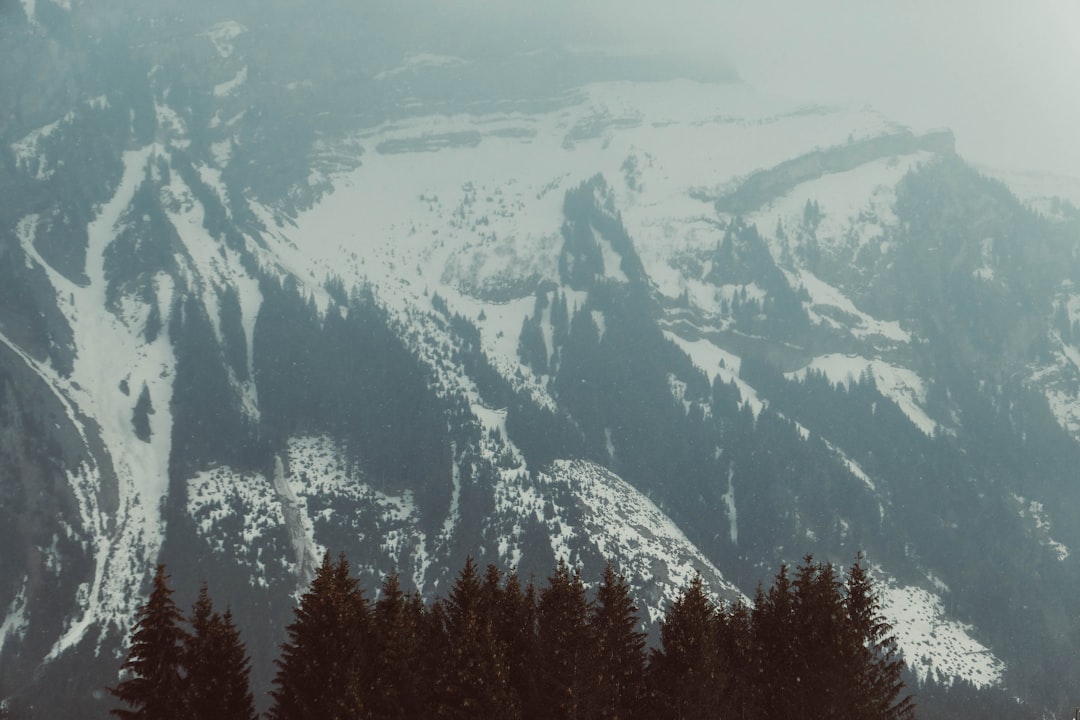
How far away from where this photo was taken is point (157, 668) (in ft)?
148

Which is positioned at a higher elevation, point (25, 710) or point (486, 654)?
point (486, 654)

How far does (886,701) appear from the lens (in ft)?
183

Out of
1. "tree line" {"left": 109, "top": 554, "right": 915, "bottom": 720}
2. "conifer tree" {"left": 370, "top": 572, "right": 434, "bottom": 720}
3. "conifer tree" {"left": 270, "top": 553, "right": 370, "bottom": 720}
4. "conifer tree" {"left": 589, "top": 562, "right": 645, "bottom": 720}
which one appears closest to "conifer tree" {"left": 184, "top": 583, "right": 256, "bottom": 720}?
"tree line" {"left": 109, "top": 554, "right": 915, "bottom": 720}

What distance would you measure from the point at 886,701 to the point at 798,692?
14.8 ft

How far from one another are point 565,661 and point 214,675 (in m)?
16.4

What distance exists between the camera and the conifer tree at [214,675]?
1777 inches

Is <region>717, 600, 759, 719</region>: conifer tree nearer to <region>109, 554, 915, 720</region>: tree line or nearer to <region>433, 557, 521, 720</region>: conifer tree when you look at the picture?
<region>109, 554, 915, 720</region>: tree line

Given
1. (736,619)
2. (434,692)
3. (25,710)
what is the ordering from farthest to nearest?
(25,710) < (736,619) < (434,692)

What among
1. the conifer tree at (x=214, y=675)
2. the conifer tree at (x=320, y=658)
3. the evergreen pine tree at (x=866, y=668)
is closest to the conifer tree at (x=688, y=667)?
the evergreen pine tree at (x=866, y=668)

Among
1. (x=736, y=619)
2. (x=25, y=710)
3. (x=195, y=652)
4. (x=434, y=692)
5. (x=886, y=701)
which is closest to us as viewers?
(x=195, y=652)

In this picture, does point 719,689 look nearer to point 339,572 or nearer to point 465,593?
point 465,593

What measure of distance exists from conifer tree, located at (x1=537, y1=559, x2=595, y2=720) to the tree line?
0.23ft

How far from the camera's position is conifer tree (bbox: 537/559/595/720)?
50.5 m

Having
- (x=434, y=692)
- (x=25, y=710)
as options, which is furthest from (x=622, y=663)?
(x=25, y=710)
